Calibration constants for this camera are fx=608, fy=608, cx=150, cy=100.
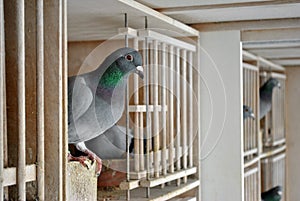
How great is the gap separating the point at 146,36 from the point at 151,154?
0.41m

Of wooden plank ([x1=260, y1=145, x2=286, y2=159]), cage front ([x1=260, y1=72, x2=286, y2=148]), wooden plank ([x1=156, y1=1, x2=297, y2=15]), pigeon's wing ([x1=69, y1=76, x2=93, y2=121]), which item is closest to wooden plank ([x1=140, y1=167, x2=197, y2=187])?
pigeon's wing ([x1=69, y1=76, x2=93, y2=121])

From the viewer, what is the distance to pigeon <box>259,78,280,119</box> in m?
3.59

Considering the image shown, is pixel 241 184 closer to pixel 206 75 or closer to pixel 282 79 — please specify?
pixel 206 75

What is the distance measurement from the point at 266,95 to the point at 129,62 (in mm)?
1922

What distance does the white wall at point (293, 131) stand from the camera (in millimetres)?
4090

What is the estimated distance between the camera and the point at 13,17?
4.21ft

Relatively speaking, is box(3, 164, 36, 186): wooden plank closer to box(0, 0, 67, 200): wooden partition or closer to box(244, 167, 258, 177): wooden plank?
box(0, 0, 67, 200): wooden partition

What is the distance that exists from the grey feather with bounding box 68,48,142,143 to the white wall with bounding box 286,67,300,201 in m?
2.45

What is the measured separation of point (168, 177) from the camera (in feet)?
6.98

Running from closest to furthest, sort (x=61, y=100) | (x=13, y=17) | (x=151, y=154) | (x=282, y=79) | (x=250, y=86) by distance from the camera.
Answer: (x=13, y=17)
(x=61, y=100)
(x=151, y=154)
(x=250, y=86)
(x=282, y=79)

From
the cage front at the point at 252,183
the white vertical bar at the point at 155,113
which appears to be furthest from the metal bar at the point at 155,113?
the cage front at the point at 252,183

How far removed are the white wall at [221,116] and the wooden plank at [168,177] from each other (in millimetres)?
139

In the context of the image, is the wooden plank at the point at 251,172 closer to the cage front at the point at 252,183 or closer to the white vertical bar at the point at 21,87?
the cage front at the point at 252,183

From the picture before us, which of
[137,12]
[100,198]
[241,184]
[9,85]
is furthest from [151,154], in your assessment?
[9,85]
